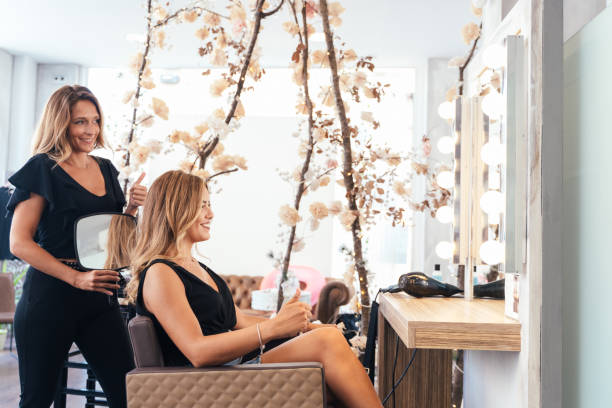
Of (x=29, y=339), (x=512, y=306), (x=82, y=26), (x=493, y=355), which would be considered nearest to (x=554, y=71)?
(x=512, y=306)

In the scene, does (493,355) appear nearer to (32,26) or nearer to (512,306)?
(512,306)

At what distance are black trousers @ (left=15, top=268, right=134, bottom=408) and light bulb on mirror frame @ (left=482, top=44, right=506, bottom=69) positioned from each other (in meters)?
1.37

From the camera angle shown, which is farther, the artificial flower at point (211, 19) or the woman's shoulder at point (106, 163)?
the artificial flower at point (211, 19)

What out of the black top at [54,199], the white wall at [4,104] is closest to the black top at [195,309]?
the black top at [54,199]

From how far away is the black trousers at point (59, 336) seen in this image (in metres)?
1.64

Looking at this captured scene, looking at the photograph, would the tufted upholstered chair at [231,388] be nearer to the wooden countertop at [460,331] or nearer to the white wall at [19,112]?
the wooden countertop at [460,331]

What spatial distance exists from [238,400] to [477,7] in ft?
5.04

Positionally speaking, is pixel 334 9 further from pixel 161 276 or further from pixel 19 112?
pixel 19 112

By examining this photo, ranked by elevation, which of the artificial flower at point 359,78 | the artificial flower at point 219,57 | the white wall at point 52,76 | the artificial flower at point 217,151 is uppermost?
the white wall at point 52,76

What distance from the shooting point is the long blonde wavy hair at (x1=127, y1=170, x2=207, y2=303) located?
168 centimetres

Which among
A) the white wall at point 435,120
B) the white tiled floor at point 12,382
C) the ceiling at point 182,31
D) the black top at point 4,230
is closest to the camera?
the white tiled floor at point 12,382

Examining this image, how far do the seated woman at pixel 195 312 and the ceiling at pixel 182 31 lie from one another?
317cm

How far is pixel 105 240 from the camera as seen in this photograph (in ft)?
6.07

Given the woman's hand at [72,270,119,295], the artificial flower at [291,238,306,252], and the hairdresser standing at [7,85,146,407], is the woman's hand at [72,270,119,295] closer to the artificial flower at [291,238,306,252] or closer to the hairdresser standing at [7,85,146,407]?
the hairdresser standing at [7,85,146,407]
